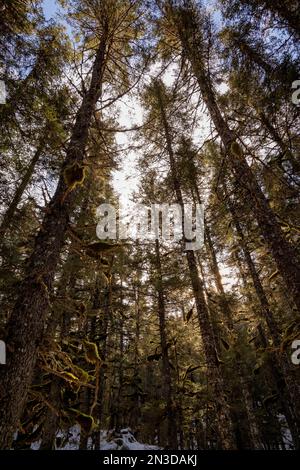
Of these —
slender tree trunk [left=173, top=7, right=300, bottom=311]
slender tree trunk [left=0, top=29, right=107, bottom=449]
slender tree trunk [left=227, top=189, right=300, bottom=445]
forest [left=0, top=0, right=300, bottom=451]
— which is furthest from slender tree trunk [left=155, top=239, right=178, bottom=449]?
slender tree trunk [left=0, top=29, right=107, bottom=449]

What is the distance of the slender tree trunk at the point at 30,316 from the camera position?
2990mm

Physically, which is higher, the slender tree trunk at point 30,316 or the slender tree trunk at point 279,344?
the slender tree trunk at point 279,344

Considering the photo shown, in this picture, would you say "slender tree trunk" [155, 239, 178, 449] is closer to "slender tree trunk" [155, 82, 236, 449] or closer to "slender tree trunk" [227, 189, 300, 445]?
"slender tree trunk" [155, 82, 236, 449]

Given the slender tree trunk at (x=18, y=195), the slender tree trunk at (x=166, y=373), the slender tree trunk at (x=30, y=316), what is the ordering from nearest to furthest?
1. the slender tree trunk at (x=30, y=316)
2. the slender tree trunk at (x=18, y=195)
3. the slender tree trunk at (x=166, y=373)

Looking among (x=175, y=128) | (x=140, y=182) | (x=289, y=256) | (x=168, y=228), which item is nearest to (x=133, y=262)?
(x=168, y=228)

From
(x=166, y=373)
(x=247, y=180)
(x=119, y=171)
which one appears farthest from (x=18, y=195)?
(x=166, y=373)

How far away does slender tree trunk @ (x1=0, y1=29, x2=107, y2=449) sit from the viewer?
2.99m

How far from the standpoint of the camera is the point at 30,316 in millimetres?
3494

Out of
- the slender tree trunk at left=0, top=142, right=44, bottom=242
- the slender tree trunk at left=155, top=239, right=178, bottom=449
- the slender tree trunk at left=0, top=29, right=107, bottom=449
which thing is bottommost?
the slender tree trunk at left=0, top=29, right=107, bottom=449

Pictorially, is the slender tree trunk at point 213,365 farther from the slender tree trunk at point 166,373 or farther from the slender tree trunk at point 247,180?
the slender tree trunk at point 247,180

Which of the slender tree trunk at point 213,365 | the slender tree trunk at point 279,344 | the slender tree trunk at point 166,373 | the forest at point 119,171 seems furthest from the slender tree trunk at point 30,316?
the slender tree trunk at point 166,373

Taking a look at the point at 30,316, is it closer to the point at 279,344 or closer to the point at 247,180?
the point at 247,180

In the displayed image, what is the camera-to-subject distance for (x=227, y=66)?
8.00 m

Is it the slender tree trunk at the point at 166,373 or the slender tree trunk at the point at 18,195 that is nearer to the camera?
the slender tree trunk at the point at 18,195
